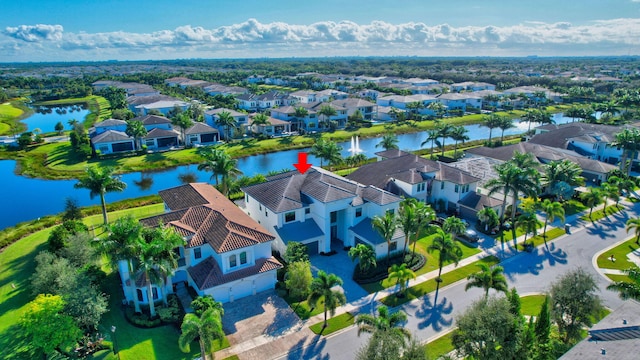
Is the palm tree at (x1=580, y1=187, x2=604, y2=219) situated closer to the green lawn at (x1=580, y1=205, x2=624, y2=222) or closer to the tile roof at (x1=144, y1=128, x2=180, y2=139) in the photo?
the green lawn at (x1=580, y1=205, x2=624, y2=222)

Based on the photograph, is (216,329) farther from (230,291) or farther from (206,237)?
(206,237)

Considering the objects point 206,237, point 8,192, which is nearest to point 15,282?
point 206,237

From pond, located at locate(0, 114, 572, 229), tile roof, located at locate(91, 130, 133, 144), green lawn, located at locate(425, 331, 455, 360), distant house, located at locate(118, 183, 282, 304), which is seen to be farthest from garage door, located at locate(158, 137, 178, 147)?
green lawn, located at locate(425, 331, 455, 360)

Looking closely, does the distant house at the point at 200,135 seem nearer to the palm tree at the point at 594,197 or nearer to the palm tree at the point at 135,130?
the palm tree at the point at 135,130

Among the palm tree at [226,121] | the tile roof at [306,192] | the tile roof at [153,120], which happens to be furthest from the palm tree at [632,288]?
the tile roof at [153,120]

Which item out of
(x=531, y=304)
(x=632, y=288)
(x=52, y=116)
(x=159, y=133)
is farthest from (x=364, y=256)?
(x=52, y=116)

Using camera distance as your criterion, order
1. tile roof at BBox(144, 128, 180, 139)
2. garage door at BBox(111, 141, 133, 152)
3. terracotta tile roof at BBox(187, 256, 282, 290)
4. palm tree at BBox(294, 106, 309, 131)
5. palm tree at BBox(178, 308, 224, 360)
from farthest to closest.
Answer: palm tree at BBox(294, 106, 309, 131)
tile roof at BBox(144, 128, 180, 139)
garage door at BBox(111, 141, 133, 152)
terracotta tile roof at BBox(187, 256, 282, 290)
palm tree at BBox(178, 308, 224, 360)
